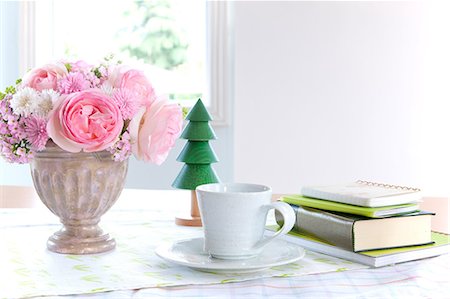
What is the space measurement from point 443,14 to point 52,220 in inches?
95.6

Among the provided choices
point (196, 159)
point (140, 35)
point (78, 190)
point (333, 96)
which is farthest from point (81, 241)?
point (140, 35)

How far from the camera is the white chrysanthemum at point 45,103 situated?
3.10 ft

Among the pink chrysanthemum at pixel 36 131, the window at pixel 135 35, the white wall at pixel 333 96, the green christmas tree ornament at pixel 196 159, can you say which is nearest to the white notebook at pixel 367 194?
the green christmas tree ornament at pixel 196 159

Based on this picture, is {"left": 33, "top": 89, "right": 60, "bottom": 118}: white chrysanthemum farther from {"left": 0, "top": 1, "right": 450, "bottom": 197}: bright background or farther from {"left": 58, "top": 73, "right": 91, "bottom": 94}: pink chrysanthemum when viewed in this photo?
{"left": 0, "top": 1, "right": 450, "bottom": 197}: bright background

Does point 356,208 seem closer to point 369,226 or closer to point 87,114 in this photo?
point 369,226

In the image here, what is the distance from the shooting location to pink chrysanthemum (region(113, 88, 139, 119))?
96cm

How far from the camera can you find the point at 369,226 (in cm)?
95

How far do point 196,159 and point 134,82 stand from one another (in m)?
0.27

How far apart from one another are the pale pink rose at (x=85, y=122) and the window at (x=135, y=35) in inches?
97.4

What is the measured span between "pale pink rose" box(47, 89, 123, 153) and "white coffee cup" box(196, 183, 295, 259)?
0.54ft

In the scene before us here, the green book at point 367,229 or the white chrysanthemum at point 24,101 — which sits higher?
the white chrysanthemum at point 24,101

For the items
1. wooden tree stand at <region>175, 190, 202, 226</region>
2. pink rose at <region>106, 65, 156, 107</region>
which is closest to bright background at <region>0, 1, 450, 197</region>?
wooden tree stand at <region>175, 190, 202, 226</region>

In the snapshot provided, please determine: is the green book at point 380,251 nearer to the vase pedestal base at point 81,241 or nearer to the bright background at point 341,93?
the vase pedestal base at point 81,241

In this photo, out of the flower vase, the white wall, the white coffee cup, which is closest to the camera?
the white coffee cup
